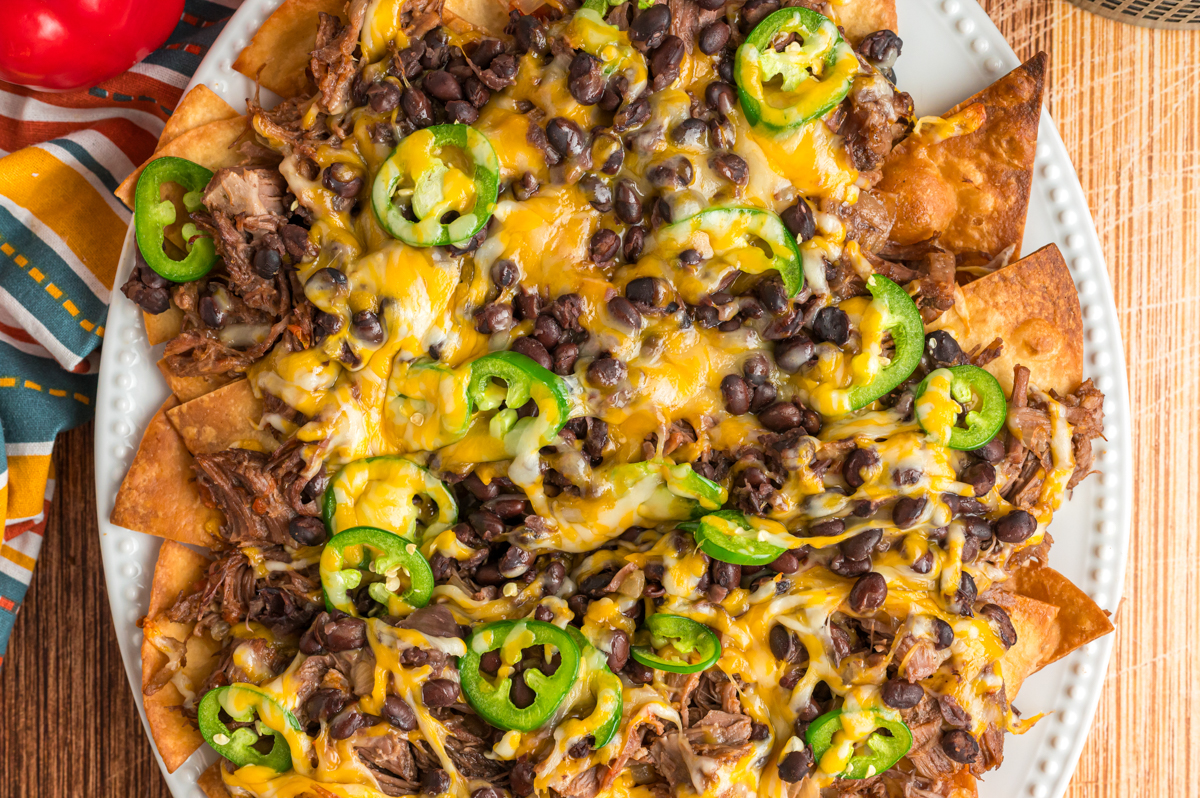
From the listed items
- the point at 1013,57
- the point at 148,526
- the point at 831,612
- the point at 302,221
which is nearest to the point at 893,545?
the point at 831,612

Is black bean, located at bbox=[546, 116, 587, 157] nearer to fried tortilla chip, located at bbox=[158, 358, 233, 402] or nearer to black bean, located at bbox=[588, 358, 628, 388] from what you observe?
black bean, located at bbox=[588, 358, 628, 388]

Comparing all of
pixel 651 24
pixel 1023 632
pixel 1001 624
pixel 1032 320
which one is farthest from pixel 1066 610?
pixel 651 24

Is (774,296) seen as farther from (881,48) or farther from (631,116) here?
(881,48)

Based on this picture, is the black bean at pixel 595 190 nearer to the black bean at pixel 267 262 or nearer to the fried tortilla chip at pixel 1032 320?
the black bean at pixel 267 262

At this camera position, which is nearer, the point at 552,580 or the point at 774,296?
the point at 774,296

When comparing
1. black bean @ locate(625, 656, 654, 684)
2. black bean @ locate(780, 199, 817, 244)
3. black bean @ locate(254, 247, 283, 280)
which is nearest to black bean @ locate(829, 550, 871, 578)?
black bean @ locate(625, 656, 654, 684)

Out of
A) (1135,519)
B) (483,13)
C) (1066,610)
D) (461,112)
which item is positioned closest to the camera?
(461,112)

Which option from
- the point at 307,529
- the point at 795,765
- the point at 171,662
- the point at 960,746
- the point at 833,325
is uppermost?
the point at 833,325
